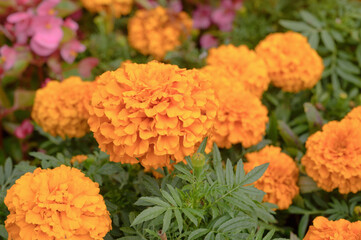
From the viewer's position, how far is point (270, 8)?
89.8 inches

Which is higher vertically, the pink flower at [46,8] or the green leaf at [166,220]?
the pink flower at [46,8]

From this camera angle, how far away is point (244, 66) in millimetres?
1511

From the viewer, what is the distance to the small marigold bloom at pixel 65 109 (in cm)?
131

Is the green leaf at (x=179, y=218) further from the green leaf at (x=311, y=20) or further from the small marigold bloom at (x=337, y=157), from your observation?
the green leaf at (x=311, y=20)

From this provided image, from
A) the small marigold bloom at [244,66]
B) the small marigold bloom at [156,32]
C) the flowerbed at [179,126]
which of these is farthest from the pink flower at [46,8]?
the small marigold bloom at [244,66]

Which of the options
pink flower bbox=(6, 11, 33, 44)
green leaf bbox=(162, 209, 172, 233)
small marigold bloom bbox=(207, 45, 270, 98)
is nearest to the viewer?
green leaf bbox=(162, 209, 172, 233)

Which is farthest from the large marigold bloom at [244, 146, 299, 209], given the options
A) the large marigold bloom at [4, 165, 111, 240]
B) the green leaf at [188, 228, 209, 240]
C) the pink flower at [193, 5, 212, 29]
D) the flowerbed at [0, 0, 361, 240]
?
the pink flower at [193, 5, 212, 29]

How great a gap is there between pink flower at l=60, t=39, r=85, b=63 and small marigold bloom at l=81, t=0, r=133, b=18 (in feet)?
0.97

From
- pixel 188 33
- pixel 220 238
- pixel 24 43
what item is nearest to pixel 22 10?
pixel 24 43

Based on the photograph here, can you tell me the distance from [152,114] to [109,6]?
1.44 metres

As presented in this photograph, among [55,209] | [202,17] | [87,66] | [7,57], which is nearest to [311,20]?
[202,17]

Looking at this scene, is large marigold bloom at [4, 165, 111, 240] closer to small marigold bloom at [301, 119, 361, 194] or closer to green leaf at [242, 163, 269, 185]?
green leaf at [242, 163, 269, 185]

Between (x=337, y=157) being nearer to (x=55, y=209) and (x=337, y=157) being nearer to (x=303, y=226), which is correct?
(x=303, y=226)

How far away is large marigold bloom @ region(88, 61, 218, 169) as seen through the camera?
89 cm
